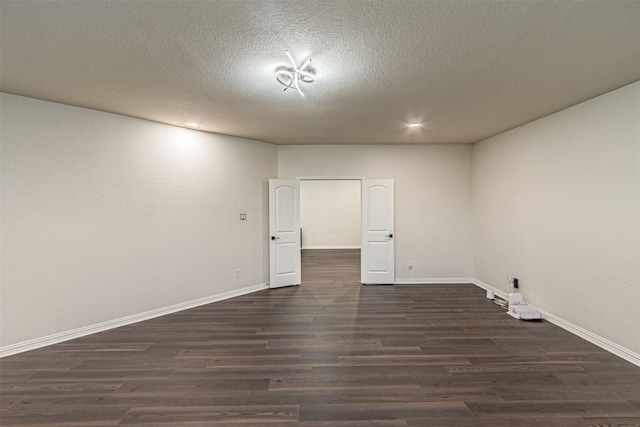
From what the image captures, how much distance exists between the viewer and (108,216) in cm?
357

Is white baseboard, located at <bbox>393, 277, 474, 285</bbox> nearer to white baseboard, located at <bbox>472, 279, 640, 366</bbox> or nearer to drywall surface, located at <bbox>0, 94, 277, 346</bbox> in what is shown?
white baseboard, located at <bbox>472, 279, 640, 366</bbox>

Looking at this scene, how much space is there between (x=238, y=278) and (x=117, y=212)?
2.08 meters

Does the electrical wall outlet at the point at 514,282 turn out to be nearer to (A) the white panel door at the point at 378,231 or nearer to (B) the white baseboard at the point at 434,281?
(B) the white baseboard at the point at 434,281

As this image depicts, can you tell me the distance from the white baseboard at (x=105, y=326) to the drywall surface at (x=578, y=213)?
177 inches

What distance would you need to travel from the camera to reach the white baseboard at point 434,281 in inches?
217

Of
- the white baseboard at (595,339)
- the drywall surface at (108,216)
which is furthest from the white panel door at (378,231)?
the white baseboard at (595,339)

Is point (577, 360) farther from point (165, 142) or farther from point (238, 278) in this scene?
point (165, 142)

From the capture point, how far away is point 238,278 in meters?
4.94

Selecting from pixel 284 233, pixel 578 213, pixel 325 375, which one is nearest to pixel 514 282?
pixel 578 213

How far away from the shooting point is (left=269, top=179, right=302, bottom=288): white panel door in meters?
5.30

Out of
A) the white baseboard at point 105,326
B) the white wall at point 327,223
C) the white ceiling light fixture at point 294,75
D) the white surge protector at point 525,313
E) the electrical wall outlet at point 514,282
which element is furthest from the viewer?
Result: the white wall at point 327,223

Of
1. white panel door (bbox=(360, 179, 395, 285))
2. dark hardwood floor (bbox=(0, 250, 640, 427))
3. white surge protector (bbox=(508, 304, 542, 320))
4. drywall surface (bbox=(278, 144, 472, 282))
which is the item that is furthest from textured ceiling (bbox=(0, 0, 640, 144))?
dark hardwood floor (bbox=(0, 250, 640, 427))

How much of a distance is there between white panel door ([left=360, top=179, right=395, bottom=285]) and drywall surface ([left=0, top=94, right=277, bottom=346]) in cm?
226

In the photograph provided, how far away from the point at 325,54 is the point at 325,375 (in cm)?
266
